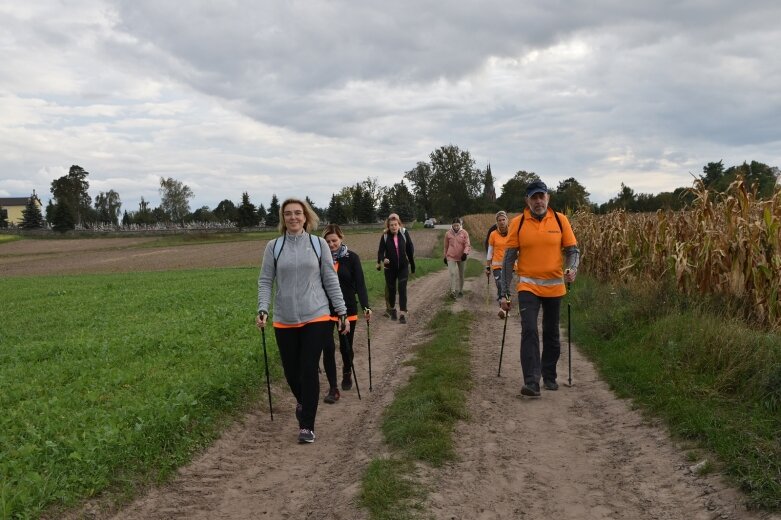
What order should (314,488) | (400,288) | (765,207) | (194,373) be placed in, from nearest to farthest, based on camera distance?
(314,488), (194,373), (765,207), (400,288)

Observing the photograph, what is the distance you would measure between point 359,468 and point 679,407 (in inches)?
126

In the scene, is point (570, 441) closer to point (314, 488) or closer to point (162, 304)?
point (314, 488)

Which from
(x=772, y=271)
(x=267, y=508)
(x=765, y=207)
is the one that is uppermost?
(x=765, y=207)

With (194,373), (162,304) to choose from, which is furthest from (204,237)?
(194,373)

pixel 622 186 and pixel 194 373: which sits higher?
pixel 622 186

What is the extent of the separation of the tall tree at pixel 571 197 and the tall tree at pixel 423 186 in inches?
1561

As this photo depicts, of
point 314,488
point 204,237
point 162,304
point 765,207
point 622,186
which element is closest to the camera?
point 314,488

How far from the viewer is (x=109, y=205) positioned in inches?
5669

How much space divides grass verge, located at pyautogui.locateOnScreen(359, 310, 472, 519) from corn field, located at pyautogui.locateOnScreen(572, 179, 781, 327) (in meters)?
3.93

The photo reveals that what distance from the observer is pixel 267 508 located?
4.60 meters

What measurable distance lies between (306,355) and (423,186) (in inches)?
5044

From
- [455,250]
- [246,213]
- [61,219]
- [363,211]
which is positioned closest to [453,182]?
[363,211]

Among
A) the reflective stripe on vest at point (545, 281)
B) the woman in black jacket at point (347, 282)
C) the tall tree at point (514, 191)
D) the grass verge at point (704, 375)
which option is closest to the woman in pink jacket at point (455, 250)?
the grass verge at point (704, 375)

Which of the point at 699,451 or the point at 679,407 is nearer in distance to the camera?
the point at 699,451
